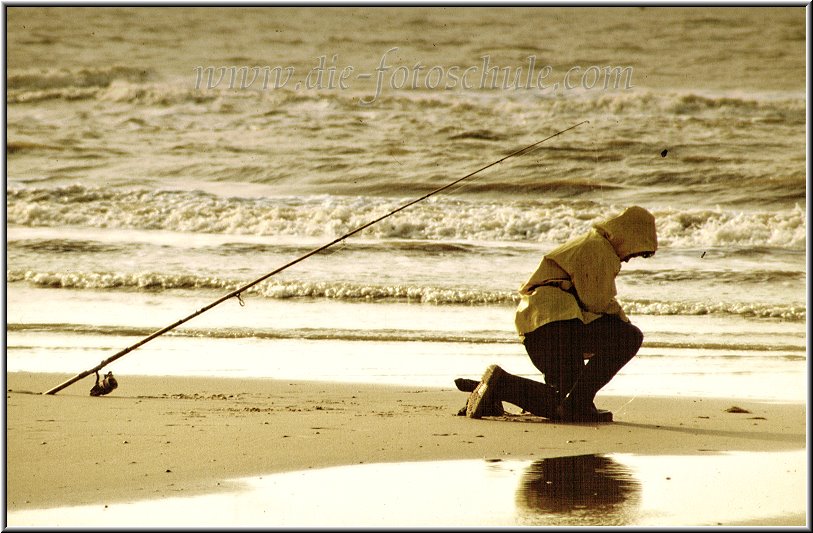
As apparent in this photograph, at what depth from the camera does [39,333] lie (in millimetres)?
7996

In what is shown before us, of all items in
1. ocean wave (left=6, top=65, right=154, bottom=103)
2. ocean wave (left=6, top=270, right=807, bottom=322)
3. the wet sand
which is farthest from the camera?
ocean wave (left=6, top=65, right=154, bottom=103)

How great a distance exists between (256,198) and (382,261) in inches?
166

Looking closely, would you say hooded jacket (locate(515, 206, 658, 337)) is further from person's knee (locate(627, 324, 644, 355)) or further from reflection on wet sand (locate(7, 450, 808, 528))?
reflection on wet sand (locate(7, 450, 808, 528))

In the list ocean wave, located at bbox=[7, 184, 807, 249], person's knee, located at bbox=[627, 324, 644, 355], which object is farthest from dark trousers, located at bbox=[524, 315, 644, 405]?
ocean wave, located at bbox=[7, 184, 807, 249]

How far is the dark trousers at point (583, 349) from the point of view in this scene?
521 centimetres

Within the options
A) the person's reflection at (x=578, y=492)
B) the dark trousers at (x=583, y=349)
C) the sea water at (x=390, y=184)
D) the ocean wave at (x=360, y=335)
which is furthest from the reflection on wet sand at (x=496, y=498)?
the ocean wave at (x=360, y=335)

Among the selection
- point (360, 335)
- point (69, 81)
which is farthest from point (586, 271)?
point (69, 81)

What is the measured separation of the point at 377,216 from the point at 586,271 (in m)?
8.63

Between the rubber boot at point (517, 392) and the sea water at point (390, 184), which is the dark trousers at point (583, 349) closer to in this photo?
the rubber boot at point (517, 392)

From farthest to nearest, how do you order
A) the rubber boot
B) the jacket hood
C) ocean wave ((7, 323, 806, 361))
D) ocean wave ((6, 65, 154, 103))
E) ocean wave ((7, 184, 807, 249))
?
ocean wave ((6, 65, 154, 103))
ocean wave ((7, 184, 807, 249))
ocean wave ((7, 323, 806, 361))
the rubber boot
the jacket hood

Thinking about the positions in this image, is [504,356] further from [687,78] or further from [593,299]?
[687,78]

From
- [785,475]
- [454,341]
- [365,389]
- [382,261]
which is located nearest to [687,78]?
[382,261]

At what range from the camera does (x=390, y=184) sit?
16.2m

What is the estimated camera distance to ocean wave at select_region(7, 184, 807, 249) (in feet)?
42.4
